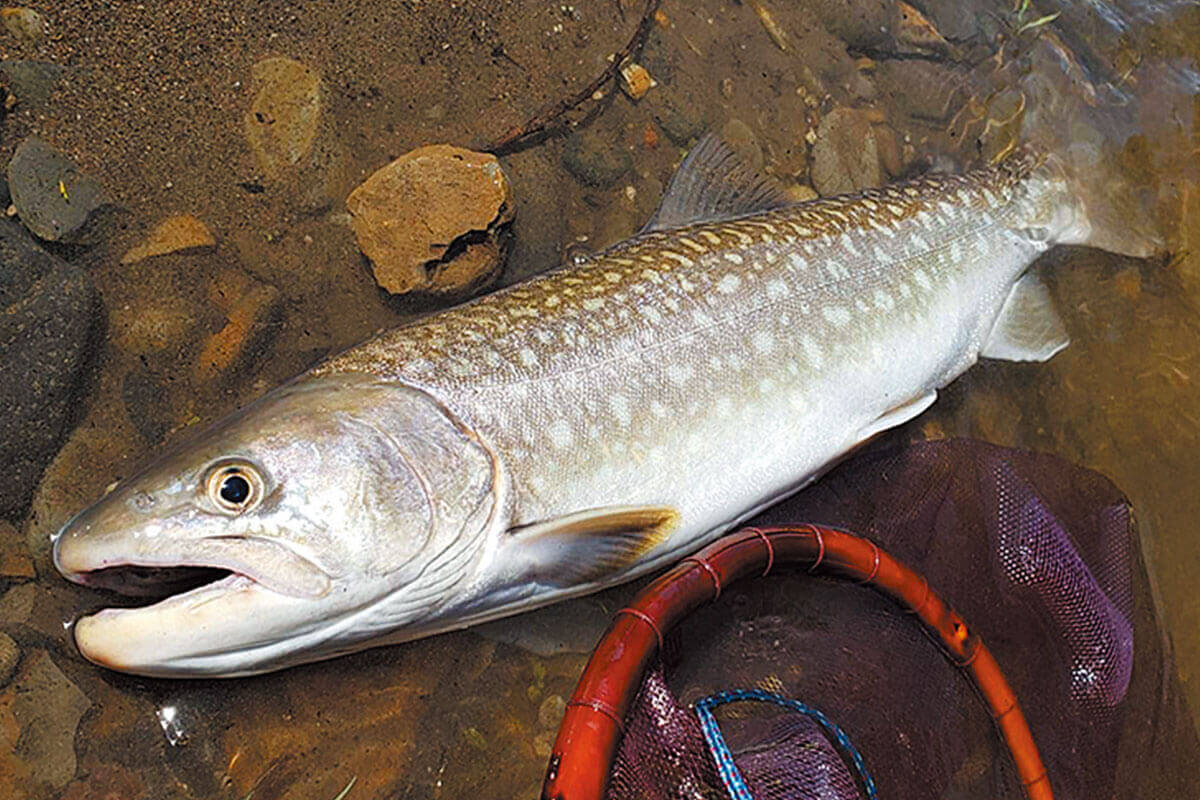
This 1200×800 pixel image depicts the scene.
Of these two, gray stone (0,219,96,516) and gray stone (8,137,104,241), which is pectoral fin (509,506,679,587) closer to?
gray stone (0,219,96,516)

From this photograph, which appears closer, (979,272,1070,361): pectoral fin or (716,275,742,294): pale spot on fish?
(716,275,742,294): pale spot on fish

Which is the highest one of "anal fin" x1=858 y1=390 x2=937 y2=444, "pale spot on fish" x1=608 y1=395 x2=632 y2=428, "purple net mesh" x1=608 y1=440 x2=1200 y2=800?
"pale spot on fish" x1=608 y1=395 x2=632 y2=428

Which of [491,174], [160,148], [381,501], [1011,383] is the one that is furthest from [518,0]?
[1011,383]

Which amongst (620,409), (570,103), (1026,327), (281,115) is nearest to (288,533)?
(620,409)

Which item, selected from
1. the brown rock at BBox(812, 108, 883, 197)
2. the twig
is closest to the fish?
the brown rock at BBox(812, 108, 883, 197)

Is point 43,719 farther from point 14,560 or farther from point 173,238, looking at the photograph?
point 173,238

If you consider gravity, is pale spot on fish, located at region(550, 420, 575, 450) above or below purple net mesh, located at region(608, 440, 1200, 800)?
above

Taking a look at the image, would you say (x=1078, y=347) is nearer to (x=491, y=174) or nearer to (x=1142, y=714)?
(x=1142, y=714)
